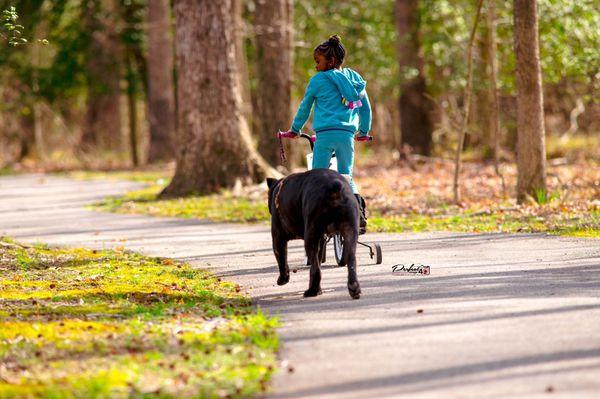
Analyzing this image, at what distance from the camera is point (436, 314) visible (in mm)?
8172

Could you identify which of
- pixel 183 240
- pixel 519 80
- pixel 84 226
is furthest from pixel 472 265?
pixel 84 226

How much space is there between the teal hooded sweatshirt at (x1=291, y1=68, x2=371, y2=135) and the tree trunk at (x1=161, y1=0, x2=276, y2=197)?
9772mm

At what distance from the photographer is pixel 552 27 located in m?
26.2

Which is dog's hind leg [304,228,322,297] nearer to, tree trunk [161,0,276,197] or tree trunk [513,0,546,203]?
tree trunk [513,0,546,203]

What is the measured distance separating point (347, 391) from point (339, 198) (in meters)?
2.89

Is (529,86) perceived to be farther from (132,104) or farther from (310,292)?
(132,104)

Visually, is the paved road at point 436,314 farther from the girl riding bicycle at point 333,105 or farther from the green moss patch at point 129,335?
the girl riding bicycle at point 333,105

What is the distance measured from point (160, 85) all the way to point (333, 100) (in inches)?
934

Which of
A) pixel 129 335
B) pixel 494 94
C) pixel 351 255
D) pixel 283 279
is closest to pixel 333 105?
pixel 283 279

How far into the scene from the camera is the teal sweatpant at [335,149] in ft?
34.6

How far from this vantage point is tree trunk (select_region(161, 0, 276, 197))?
20.1m

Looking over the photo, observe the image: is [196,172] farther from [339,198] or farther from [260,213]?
[339,198]

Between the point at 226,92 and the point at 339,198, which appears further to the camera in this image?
the point at 226,92

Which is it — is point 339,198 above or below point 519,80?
below
